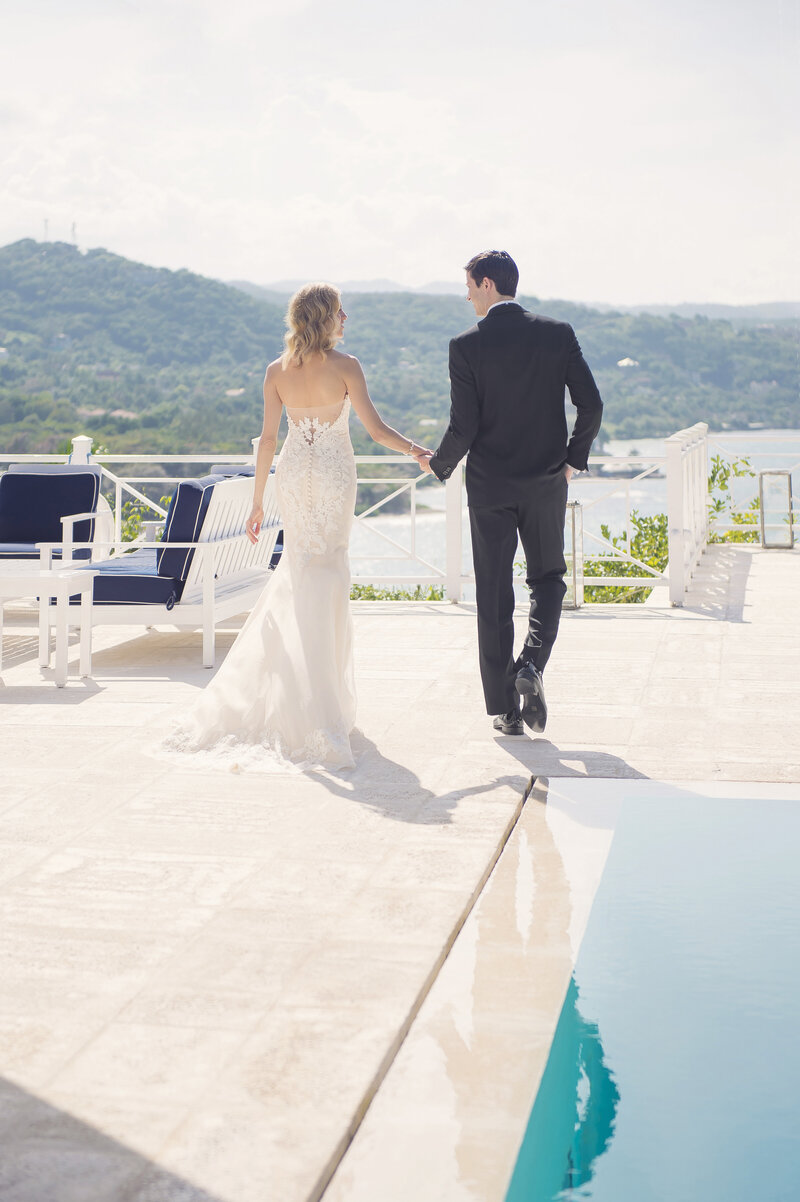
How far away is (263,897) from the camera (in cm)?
282

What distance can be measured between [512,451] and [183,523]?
2.05 meters

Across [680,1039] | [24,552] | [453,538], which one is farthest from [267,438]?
[453,538]

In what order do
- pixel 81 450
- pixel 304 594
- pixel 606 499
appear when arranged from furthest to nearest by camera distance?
pixel 606 499
pixel 81 450
pixel 304 594

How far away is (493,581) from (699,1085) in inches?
98.4

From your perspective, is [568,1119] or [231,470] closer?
[568,1119]

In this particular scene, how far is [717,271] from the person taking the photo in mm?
39406

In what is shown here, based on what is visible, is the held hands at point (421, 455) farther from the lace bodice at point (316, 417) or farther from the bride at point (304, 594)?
the lace bodice at point (316, 417)

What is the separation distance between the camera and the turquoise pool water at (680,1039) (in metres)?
1.73

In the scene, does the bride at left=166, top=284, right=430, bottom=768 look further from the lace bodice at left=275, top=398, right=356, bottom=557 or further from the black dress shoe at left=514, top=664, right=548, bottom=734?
the black dress shoe at left=514, top=664, right=548, bottom=734

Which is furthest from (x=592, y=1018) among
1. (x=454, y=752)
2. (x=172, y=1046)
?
(x=454, y=752)

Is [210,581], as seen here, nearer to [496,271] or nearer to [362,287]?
[496,271]

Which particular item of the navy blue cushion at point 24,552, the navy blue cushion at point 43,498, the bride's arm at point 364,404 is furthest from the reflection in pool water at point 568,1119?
the navy blue cushion at point 43,498

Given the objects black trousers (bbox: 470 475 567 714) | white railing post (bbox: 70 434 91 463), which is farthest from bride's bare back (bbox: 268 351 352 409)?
white railing post (bbox: 70 434 91 463)

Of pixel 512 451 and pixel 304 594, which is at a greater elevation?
pixel 512 451
